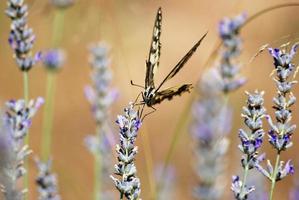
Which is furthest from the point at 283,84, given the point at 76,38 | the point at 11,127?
the point at 76,38

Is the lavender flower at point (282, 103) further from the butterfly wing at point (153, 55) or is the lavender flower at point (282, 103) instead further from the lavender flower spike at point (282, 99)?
the butterfly wing at point (153, 55)

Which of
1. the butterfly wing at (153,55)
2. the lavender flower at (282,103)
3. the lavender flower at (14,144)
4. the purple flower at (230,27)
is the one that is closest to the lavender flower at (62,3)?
the butterfly wing at (153,55)

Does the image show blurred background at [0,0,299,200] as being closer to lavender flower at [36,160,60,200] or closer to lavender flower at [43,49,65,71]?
lavender flower at [43,49,65,71]

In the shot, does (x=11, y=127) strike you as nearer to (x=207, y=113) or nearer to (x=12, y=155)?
(x=12, y=155)

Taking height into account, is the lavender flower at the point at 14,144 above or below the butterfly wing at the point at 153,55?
below

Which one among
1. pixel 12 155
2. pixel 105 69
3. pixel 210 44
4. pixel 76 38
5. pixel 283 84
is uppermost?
pixel 210 44

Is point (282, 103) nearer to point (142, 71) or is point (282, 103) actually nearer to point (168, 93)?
point (168, 93)

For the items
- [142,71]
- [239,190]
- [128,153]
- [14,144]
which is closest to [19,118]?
[14,144]
